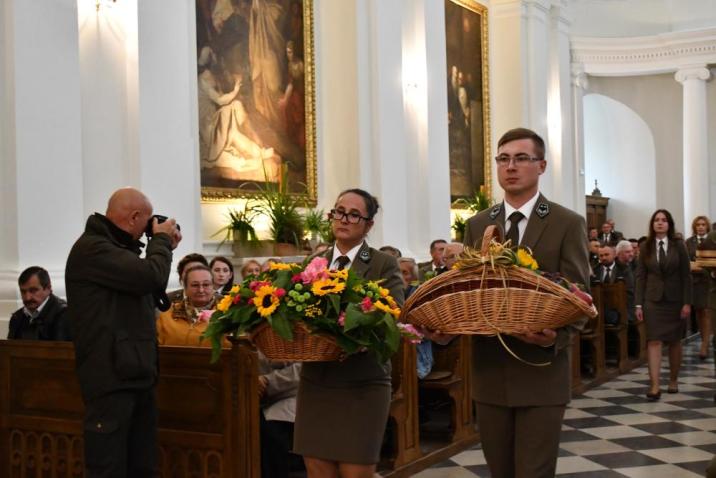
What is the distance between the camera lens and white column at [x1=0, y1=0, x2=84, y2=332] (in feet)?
22.7

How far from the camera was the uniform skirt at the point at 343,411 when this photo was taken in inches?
151

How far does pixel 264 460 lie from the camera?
5.70m

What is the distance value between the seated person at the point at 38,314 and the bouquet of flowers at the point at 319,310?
2.78 m

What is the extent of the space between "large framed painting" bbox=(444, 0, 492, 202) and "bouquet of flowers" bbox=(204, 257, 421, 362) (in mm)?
11640

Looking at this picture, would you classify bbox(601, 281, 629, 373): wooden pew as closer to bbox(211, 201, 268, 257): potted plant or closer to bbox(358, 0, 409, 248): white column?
bbox(358, 0, 409, 248): white column

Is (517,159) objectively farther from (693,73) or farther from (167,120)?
(693,73)

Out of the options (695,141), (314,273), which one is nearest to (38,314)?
(314,273)

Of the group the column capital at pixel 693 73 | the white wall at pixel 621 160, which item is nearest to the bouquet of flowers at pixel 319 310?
the column capital at pixel 693 73

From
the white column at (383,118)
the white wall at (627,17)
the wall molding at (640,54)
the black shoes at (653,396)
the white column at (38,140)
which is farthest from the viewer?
the white wall at (627,17)

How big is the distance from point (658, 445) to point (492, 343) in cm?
465

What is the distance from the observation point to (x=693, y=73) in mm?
20812

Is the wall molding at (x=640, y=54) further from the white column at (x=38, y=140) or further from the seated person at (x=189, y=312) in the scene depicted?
the seated person at (x=189, y=312)

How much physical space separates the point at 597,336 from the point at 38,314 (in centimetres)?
Answer: 666

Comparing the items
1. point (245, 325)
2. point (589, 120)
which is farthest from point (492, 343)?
point (589, 120)
